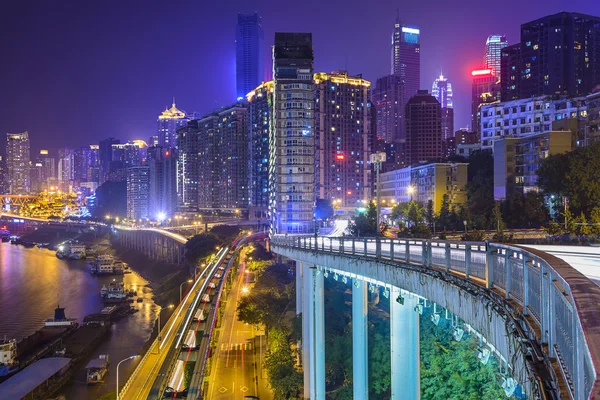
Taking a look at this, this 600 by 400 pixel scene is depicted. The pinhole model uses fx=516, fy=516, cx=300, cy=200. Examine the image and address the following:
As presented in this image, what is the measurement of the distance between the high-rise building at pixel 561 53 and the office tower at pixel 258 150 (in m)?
56.0

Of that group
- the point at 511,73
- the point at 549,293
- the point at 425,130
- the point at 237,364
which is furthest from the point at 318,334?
the point at 425,130

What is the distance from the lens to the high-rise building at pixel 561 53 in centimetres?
10219

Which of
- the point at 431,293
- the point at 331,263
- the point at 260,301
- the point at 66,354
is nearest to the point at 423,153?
the point at 260,301

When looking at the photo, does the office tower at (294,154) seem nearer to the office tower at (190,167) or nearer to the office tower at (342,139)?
the office tower at (342,139)

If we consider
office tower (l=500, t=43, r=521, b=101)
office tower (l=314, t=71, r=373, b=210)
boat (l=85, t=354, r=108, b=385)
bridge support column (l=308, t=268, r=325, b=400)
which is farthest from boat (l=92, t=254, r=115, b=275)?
office tower (l=500, t=43, r=521, b=101)

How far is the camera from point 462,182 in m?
67.6

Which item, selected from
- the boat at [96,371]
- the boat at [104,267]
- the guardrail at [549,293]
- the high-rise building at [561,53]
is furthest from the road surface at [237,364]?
the high-rise building at [561,53]

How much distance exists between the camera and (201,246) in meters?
85.4

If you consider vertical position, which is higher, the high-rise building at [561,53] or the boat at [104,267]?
the high-rise building at [561,53]

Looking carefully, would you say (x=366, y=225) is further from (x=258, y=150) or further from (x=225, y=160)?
(x=225, y=160)

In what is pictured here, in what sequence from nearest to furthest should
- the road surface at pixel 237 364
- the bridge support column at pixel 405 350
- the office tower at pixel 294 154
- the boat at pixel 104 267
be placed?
the bridge support column at pixel 405 350
the road surface at pixel 237 364
the office tower at pixel 294 154
the boat at pixel 104 267

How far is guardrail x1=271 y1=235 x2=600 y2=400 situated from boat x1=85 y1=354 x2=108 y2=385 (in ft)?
117

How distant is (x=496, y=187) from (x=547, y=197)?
13.5m

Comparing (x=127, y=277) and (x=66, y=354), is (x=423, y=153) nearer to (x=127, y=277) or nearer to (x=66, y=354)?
(x=127, y=277)
